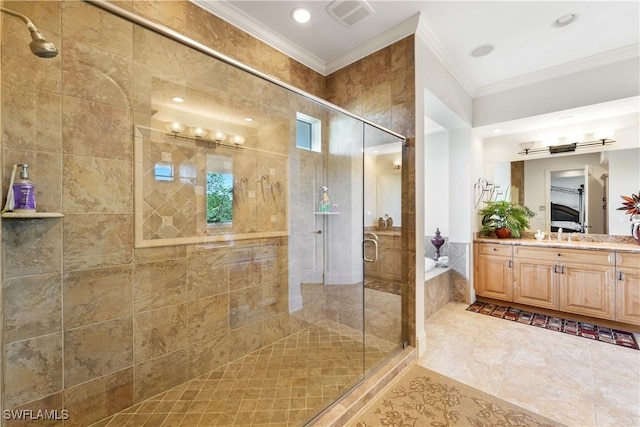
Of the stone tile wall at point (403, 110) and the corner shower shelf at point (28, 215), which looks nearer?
the corner shower shelf at point (28, 215)

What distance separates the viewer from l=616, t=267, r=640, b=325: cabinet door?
258 cm

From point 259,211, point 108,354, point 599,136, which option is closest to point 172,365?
point 108,354

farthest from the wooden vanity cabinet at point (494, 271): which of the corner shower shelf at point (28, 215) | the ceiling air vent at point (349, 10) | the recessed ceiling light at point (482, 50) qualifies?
the corner shower shelf at point (28, 215)

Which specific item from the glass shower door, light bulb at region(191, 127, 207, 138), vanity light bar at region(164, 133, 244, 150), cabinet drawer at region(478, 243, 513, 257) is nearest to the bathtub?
cabinet drawer at region(478, 243, 513, 257)

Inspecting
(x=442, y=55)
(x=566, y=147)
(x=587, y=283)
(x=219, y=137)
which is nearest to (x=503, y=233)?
(x=587, y=283)

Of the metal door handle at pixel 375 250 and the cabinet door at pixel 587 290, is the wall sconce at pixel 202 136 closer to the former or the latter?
the metal door handle at pixel 375 250

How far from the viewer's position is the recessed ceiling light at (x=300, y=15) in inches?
81.8

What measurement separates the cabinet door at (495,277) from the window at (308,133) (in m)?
2.74

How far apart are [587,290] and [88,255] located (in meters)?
4.53

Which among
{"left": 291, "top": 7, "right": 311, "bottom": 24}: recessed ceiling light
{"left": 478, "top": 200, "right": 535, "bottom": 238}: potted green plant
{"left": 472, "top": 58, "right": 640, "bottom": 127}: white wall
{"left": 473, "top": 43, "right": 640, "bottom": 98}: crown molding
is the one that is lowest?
{"left": 478, "top": 200, "right": 535, "bottom": 238}: potted green plant

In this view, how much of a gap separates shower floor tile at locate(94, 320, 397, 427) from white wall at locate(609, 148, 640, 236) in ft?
10.6

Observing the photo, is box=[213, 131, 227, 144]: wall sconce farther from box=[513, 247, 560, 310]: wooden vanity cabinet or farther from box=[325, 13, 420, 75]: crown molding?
box=[513, 247, 560, 310]: wooden vanity cabinet

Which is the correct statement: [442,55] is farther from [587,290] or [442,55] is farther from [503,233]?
[587,290]

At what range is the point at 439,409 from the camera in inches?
64.9
